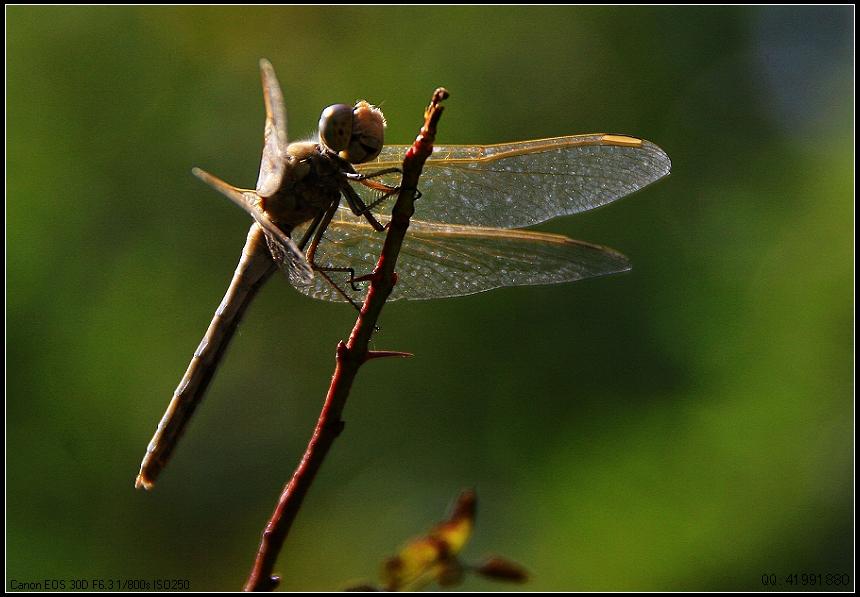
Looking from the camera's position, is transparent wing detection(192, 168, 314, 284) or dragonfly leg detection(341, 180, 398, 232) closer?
transparent wing detection(192, 168, 314, 284)

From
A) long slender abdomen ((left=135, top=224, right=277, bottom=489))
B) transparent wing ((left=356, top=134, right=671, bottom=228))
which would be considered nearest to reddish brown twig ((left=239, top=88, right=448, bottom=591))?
transparent wing ((left=356, top=134, right=671, bottom=228))

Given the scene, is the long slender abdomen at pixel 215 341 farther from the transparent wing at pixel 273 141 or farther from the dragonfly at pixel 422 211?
the transparent wing at pixel 273 141

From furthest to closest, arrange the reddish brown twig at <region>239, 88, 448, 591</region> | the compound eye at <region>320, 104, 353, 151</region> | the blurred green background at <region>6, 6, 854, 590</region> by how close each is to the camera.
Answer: the blurred green background at <region>6, 6, 854, 590</region>, the compound eye at <region>320, 104, 353, 151</region>, the reddish brown twig at <region>239, 88, 448, 591</region>

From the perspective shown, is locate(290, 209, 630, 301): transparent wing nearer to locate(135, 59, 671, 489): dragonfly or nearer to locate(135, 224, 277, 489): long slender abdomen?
locate(135, 59, 671, 489): dragonfly

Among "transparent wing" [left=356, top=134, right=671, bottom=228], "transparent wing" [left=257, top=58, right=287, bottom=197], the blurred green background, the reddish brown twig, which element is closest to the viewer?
the reddish brown twig

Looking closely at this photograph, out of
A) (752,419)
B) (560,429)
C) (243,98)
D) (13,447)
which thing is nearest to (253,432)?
(13,447)

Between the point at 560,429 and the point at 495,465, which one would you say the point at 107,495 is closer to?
the point at 495,465

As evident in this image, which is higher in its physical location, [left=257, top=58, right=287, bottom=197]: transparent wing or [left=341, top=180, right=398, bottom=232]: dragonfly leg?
[left=257, top=58, right=287, bottom=197]: transparent wing
